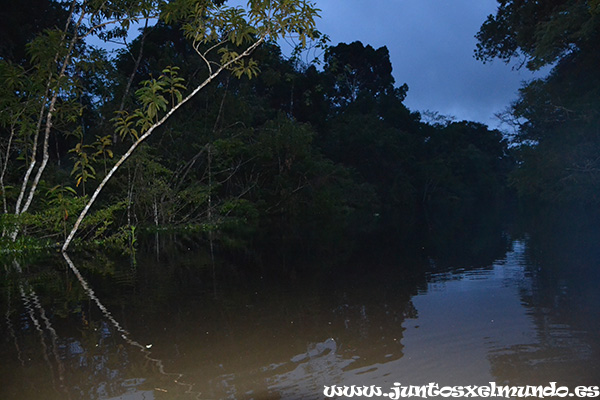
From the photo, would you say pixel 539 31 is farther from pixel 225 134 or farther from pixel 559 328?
pixel 559 328

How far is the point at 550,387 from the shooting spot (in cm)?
321

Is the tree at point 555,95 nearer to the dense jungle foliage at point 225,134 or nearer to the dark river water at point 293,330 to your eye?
the dense jungle foliage at point 225,134

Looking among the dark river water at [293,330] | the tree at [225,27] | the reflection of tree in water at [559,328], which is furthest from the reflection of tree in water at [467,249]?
the tree at [225,27]

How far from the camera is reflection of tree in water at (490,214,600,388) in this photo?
3.43m

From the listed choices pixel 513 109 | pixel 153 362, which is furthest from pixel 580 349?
pixel 513 109

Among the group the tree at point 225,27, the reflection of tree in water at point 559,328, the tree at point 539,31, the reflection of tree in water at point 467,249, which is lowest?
the reflection of tree in water at point 559,328

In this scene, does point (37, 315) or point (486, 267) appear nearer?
point (37, 315)

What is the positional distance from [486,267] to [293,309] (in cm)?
390

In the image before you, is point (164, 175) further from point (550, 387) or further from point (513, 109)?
point (513, 109)

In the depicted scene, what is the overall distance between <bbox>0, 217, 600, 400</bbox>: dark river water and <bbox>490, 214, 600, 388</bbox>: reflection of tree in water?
1 centimetres

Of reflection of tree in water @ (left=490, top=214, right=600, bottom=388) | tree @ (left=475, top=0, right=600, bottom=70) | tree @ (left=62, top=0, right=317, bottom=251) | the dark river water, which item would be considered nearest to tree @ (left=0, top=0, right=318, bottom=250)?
tree @ (left=62, top=0, right=317, bottom=251)

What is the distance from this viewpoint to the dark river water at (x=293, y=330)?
136 inches

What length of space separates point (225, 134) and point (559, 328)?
856 inches

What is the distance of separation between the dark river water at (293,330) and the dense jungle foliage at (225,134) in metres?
3.73
